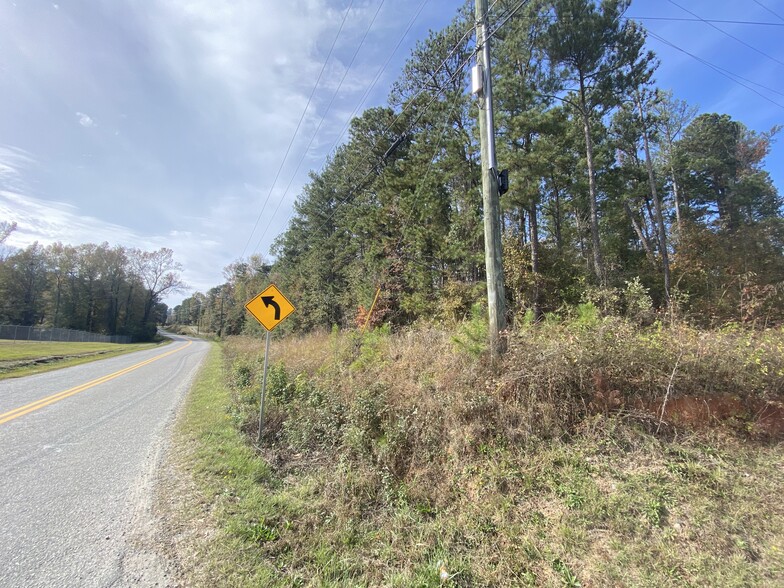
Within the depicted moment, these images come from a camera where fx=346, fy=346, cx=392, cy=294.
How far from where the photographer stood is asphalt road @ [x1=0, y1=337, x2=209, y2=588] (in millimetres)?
2877

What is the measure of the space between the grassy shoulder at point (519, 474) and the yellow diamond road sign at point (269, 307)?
5.91ft

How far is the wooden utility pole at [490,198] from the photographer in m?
5.63

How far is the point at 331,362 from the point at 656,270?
2096cm

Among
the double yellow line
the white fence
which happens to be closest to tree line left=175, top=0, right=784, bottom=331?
the double yellow line

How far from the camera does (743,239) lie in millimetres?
19656

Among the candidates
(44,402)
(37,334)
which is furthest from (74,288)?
(44,402)

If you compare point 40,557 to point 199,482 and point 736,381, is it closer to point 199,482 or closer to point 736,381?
point 199,482

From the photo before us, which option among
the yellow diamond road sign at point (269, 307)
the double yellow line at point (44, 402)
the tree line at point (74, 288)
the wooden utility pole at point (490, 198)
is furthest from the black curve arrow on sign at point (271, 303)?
the tree line at point (74, 288)

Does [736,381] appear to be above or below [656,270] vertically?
below

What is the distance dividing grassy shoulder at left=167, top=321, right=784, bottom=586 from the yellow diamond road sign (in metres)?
1.80

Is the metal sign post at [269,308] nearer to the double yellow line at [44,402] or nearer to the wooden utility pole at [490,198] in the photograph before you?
the wooden utility pole at [490,198]

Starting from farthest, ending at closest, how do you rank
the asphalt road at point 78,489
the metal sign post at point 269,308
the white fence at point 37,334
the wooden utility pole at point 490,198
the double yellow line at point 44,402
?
1. the white fence at point 37,334
2. the double yellow line at point 44,402
3. the metal sign post at point 269,308
4. the wooden utility pole at point 490,198
5. the asphalt road at point 78,489

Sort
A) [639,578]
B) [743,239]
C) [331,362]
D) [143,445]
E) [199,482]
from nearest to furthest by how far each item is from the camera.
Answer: [639,578] → [199,482] → [143,445] → [331,362] → [743,239]

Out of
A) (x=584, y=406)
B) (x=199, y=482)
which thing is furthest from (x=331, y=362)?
(x=584, y=406)
